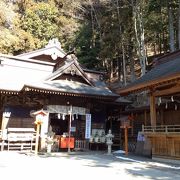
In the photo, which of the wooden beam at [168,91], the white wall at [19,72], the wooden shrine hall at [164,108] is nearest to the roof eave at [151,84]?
the wooden shrine hall at [164,108]

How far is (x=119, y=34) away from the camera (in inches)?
1214

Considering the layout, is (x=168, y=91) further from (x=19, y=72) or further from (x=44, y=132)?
(x=19, y=72)

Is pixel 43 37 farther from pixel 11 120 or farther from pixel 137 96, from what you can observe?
pixel 11 120

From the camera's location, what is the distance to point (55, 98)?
18281 millimetres

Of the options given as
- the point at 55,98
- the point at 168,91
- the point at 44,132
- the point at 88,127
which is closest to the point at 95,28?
the point at 55,98

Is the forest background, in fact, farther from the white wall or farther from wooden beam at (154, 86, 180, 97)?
wooden beam at (154, 86, 180, 97)

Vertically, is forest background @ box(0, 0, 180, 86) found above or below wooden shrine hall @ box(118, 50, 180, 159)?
above

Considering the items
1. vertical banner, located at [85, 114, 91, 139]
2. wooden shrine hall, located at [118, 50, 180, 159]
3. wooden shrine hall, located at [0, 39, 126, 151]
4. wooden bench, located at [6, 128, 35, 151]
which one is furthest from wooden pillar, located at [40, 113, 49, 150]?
wooden shrine hall, located at [118, 50, 180, 159]

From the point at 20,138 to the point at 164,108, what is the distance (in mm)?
8360

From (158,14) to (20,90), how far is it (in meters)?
19.1

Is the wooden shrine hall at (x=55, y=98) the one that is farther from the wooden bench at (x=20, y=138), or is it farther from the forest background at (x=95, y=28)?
the forest background at (x=95, y=28)

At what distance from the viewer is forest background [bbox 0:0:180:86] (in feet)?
93.6

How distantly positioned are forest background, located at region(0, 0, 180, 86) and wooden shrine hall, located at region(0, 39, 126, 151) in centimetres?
760

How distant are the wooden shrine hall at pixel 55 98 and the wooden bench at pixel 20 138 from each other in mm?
674
